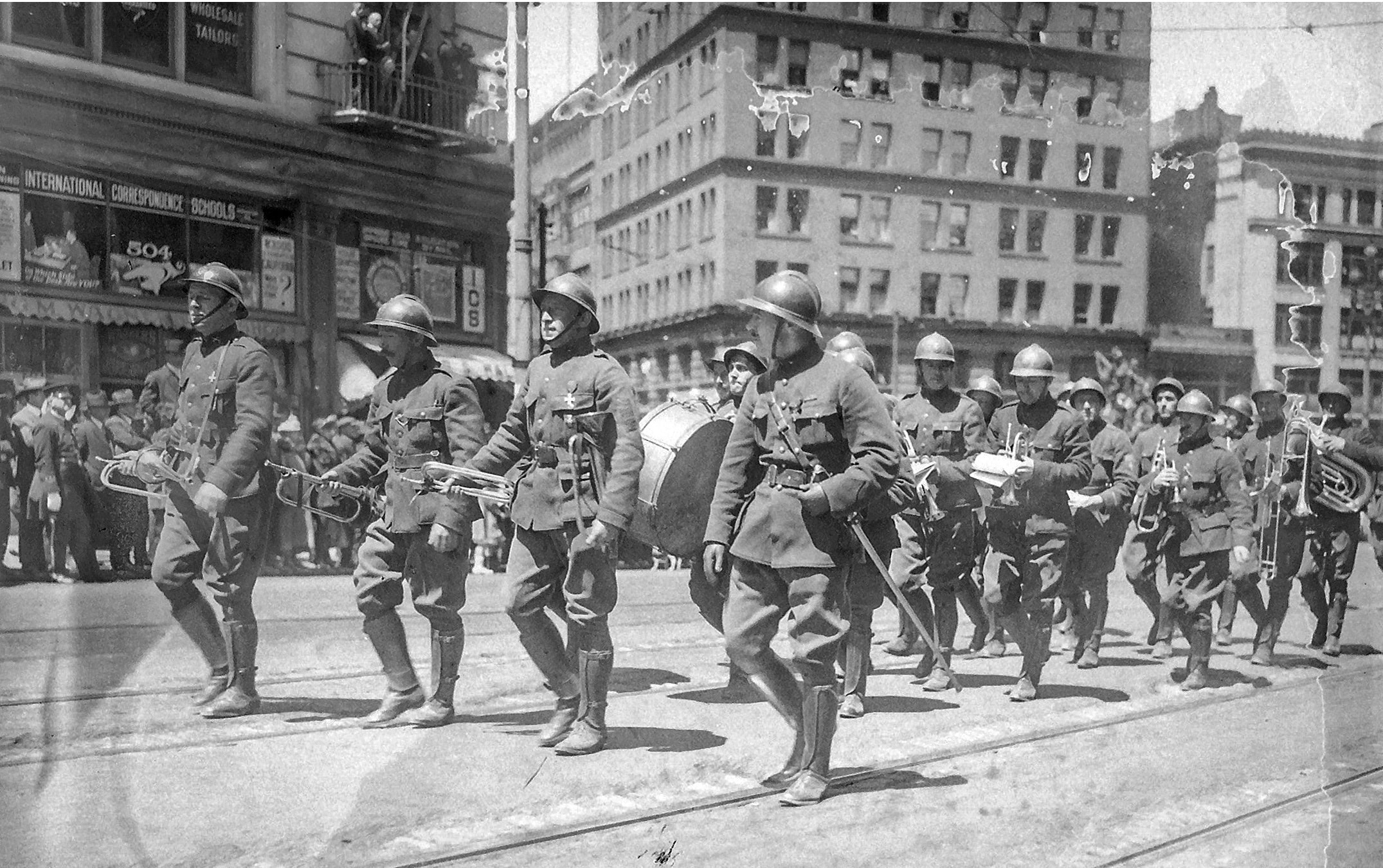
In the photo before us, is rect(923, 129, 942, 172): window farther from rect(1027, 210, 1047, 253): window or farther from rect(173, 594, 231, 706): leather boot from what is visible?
rect(173, 594, 231, 706): leather boot

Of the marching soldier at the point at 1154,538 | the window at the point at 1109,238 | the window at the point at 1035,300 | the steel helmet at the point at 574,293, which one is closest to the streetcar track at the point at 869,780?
the marching soldier at the point at 1154,538

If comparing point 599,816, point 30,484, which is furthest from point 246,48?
point 599,816

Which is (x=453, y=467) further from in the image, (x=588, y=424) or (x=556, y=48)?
Result: (x=556, y=48)

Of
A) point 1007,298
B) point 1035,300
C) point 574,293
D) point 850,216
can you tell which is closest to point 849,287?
point 850,216

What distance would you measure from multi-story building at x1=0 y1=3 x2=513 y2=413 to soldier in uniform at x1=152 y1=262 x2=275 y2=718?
3.91 ft

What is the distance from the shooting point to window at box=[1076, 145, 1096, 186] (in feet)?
42.0

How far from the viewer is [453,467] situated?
6219 millimetres

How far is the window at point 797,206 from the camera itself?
11.2m

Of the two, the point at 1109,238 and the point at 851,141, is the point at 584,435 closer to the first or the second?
the point at 851,141

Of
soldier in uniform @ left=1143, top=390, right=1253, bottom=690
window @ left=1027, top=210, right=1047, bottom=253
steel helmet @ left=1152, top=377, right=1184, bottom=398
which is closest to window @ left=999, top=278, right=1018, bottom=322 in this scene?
window @ left=1027, top=210, right=1047, bottom=253

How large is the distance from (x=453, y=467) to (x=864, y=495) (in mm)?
2080

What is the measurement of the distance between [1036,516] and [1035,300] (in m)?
4.32

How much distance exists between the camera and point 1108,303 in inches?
480

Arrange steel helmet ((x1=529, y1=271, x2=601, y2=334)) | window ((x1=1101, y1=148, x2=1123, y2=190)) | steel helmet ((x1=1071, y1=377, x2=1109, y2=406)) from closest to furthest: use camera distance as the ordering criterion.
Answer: steel helmet ((x1=529, y1=271, x2=601, y2=334)), steel helmet ((x1=1071, y1=377, x2=1109, y2=406)), window ((x1=1101, y1=148, x2=1123, y2=190))
